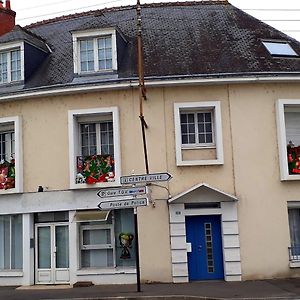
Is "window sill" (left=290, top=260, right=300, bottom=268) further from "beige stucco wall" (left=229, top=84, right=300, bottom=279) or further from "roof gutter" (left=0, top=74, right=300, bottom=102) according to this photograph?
"roof gutter" (left=0, top=74, right=300, bottom=102)

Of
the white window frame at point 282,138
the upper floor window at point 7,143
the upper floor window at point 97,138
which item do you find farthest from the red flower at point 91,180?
the white window frame at point 282,138

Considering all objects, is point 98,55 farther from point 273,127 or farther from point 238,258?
point 238,258

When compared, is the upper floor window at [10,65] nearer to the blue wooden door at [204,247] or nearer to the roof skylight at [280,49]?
the blue wooden door at [204,247]

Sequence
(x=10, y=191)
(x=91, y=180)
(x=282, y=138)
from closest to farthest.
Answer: (x=282, y=138)
(x=91, y=180)
(x=10, y=191)

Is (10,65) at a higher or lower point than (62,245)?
higher

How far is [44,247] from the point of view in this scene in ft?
58.8

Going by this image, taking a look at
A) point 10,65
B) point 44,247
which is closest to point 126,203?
point 44,247

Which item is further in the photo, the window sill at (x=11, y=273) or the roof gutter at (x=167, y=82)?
the window sill at (x=11, y=273)

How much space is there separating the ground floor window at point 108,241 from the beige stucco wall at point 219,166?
0.58 meters

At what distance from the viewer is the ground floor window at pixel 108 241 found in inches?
677

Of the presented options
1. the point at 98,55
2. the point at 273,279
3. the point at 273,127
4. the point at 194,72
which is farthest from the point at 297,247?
the point at 98,55

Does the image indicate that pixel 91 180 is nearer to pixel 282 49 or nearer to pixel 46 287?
pixel 46 287

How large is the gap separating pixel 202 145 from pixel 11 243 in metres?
7.27

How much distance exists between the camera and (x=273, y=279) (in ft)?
53.8
